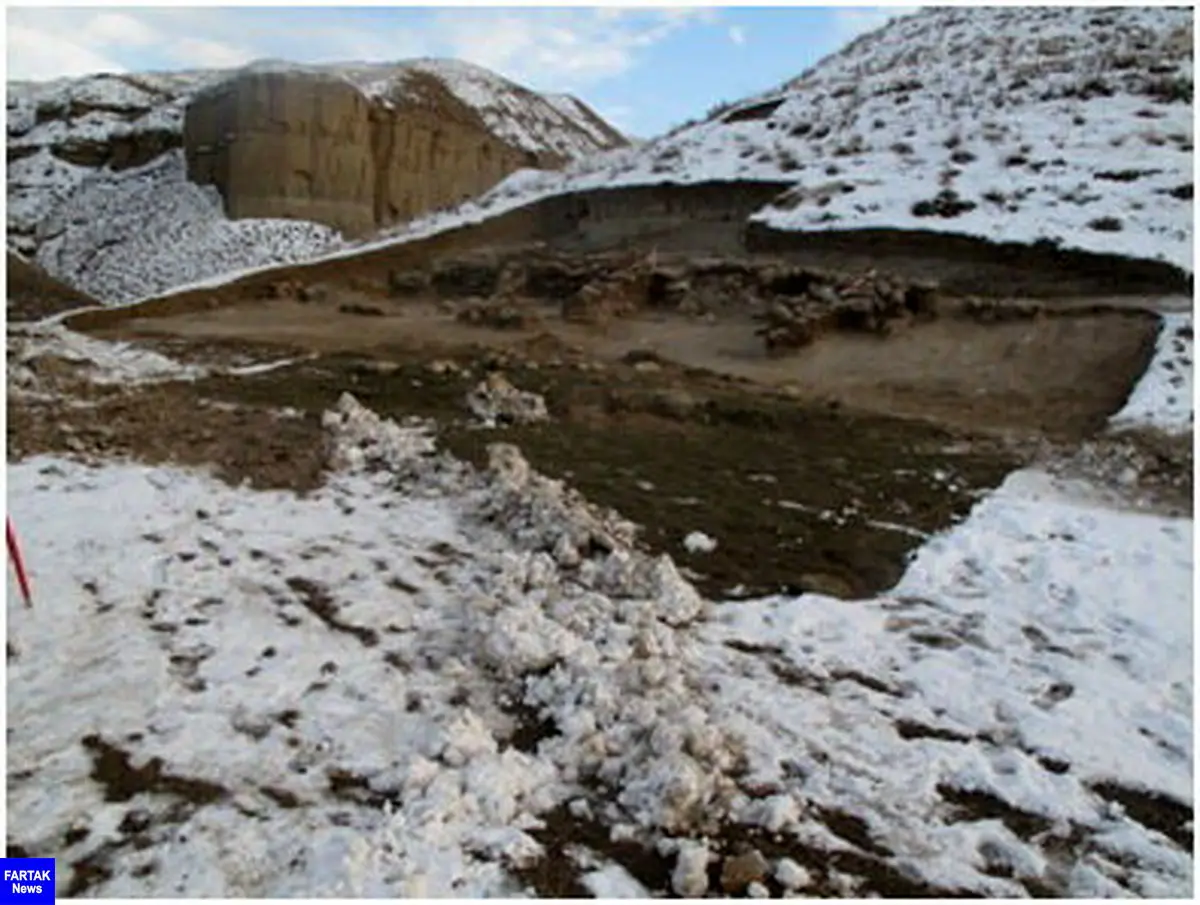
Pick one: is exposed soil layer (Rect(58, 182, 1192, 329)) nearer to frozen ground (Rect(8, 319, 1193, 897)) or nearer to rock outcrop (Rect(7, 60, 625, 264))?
frozen ground (Rect(8, 319, 1193, 897))

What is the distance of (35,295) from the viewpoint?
25844 millimetres

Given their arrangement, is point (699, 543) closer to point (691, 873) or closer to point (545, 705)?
point (545, 705)

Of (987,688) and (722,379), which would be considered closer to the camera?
(987,688)

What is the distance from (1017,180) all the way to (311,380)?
11.9 meters

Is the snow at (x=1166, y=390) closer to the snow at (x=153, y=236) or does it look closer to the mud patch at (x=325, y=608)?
the mud patch at (x=325, y=608)

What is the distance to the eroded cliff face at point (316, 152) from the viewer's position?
3838cm

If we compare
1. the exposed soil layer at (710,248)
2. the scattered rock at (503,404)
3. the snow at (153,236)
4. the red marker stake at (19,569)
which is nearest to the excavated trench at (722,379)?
the scattered rock at (503,404)

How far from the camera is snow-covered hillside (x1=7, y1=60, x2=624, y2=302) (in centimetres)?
3666

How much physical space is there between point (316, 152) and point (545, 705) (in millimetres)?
38327

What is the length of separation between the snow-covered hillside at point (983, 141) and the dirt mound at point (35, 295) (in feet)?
31.0

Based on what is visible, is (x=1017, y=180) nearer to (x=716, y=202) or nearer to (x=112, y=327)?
(x=716, y=202)

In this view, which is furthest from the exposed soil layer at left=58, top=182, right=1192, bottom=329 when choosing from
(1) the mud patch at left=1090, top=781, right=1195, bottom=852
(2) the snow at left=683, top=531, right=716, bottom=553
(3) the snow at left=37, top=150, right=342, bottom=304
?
(3) the snow at left=37, top=150, right=342, bottom=304

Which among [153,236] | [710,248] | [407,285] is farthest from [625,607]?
[153,236]

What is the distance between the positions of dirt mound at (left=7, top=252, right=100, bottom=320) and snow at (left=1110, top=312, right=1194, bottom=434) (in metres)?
20.1
